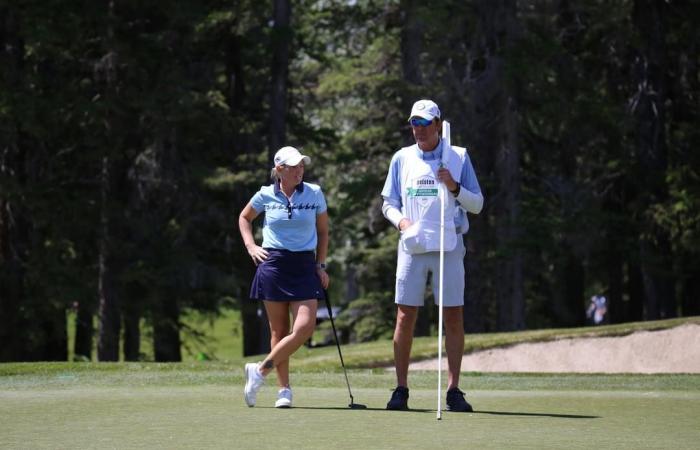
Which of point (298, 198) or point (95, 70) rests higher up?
point (95, 70)

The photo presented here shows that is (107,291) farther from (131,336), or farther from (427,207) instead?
(427,207)

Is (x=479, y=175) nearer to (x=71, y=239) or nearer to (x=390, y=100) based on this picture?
(x=390, y=100)

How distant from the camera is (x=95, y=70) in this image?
28.9 meters

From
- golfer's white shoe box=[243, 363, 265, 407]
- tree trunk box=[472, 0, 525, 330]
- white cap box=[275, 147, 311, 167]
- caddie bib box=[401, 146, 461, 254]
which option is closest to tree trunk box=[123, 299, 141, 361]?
tree trunk box=[472, 0, 525, 330]

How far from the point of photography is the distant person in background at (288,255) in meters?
9.67

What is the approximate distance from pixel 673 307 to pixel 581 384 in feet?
67.1

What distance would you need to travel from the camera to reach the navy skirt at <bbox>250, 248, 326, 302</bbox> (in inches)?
384

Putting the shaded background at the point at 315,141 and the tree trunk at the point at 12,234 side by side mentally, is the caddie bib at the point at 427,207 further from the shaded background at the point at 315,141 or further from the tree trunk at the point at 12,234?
the tree trunk at the point at 12,234

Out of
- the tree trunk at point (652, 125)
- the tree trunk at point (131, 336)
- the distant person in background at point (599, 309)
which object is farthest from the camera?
the distant person in background at point (599, 309)

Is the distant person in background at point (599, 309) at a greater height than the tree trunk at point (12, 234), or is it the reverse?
the tree trunk at point (12, 234)

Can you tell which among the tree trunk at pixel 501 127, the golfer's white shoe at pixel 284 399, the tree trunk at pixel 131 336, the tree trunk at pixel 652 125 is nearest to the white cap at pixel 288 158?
the golfer's white shoe at pixel 284 399

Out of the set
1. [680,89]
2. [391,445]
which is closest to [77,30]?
[680,89]

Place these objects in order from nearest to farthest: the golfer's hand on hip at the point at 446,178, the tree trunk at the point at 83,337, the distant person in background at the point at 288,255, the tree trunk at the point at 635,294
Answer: the golfer's hand on hip at the point at 446,178
the distant person in background at the point at 288,255
the tree trunk at the point at 83,337
the tree trunk at the point at 635,294

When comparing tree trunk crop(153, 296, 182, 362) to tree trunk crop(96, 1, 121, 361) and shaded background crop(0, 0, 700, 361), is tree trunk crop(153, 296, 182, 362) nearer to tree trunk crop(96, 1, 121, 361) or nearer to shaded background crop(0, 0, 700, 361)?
shaded background crop(0, 0, 700, 361)
